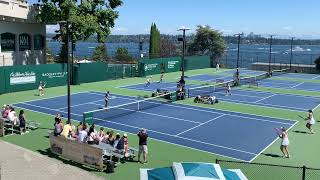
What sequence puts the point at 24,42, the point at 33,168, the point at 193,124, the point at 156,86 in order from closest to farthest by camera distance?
the point at 33,168 → the point at 193,124 → the point at 156,86 → the point at 24,42

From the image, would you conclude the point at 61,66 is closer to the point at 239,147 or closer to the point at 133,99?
the point at 133,99

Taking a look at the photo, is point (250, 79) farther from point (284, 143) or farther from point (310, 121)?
point (284, 143)

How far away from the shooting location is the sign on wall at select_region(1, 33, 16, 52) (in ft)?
141

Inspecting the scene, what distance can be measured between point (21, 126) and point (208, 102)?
1518 centimetres

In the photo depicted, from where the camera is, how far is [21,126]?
22188mm

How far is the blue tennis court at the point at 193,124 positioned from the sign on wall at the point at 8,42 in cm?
1266

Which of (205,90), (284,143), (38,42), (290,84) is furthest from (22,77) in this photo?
(290,84)

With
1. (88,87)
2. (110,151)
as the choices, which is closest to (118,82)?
(88,87)

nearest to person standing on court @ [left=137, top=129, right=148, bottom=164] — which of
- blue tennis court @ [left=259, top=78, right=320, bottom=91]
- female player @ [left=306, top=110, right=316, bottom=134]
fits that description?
female player @ [left=306, top=110, right=316, bottom=134]

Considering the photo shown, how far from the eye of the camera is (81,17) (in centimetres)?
4462

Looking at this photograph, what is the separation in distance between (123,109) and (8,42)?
2018 centimetres

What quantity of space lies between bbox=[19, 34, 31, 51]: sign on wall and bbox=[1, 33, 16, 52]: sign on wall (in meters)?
0.93

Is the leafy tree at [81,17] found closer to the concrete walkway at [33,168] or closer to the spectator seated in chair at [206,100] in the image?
the spectator seated in chair at [206,100]

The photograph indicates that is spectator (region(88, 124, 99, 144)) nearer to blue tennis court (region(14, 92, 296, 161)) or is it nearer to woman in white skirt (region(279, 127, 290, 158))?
blue tennis court (region(14, 92, 296, 161))
